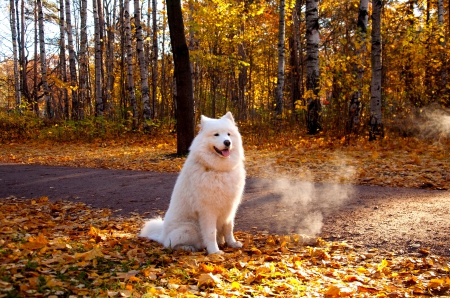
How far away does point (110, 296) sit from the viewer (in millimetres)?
2951

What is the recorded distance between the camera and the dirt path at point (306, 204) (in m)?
5.16

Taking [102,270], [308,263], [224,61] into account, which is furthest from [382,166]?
[224,61]

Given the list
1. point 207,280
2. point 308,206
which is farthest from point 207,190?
point 308,206

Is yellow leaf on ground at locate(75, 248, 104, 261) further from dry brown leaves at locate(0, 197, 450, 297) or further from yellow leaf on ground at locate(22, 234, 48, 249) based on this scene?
yellow leaf on ground at locate(22, 234, 48, 249)

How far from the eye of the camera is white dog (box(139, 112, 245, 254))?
14.9 ft

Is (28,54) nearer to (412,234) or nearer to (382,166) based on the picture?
(382,166)

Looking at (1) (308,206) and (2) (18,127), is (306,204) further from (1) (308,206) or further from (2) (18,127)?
(2) (18,127)

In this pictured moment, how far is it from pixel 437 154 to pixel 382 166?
82.5 inches

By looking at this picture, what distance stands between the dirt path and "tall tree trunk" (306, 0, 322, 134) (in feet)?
22.4

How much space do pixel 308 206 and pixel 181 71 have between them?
697cm

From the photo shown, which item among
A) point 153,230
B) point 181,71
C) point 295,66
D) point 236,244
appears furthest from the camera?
point 295,66

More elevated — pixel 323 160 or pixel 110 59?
pixel 110 59

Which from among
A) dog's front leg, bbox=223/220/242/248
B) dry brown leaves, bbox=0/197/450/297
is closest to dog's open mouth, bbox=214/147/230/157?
dog's front leg, bbox=223/220/242/248

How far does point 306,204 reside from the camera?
22.7 feet
